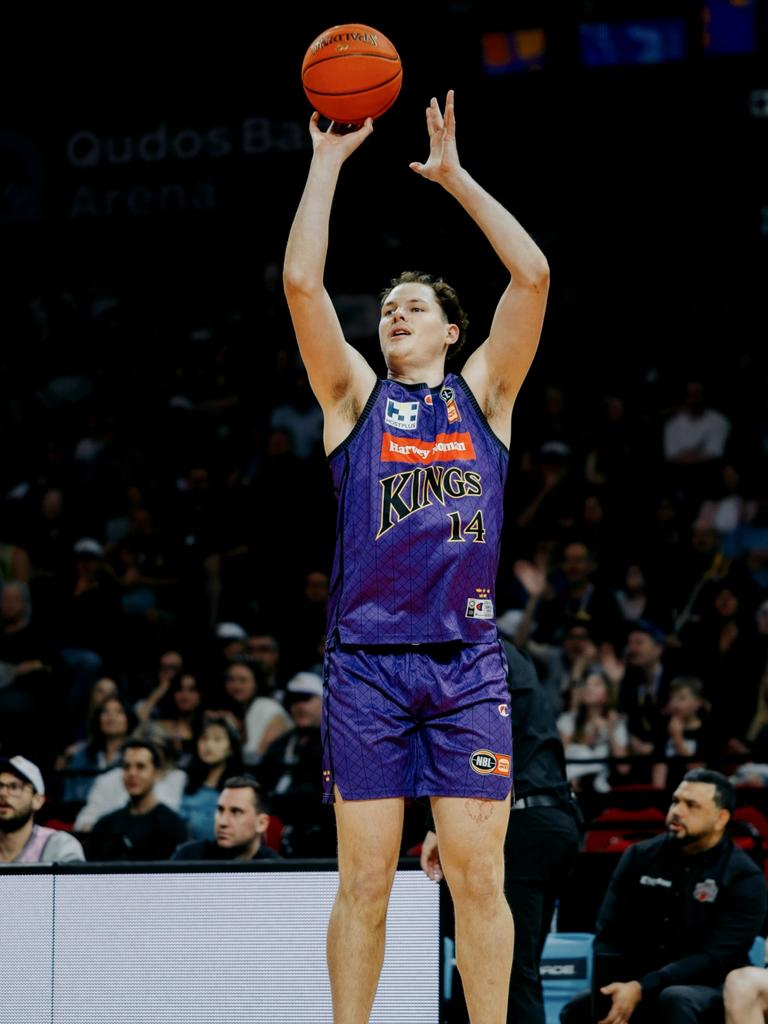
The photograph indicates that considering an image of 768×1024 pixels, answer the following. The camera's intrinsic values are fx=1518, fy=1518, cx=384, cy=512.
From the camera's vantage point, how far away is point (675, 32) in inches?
498

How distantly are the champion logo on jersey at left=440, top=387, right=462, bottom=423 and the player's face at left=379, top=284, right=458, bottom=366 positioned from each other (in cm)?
15

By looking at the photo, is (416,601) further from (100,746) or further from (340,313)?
(340,313)

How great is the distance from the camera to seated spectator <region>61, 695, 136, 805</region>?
969cm

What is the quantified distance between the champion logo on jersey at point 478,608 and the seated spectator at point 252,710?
561 centimetres

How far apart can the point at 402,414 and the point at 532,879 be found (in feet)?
6.58

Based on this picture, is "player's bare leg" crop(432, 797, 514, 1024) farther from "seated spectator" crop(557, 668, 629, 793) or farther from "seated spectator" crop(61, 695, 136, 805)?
"seated spectator" crop(61, 695, 136, 805)

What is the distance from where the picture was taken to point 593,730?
31.0 feet

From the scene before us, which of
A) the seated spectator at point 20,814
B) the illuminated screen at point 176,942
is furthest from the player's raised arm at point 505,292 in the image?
the seated spectator at point 20,814

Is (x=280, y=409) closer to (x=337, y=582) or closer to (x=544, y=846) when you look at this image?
(x=544, y=846)

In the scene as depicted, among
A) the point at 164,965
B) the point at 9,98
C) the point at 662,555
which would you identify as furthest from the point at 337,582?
the point at 9,98

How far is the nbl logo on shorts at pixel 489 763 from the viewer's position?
4.06 m

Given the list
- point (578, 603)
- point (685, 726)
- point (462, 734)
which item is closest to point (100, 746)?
point (578, 603)

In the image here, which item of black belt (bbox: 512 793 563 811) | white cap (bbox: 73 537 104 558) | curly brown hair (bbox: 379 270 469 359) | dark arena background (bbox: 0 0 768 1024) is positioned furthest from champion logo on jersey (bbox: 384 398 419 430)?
white cap (bbox: 73 537 104 558)

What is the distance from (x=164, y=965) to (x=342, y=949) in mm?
1372
